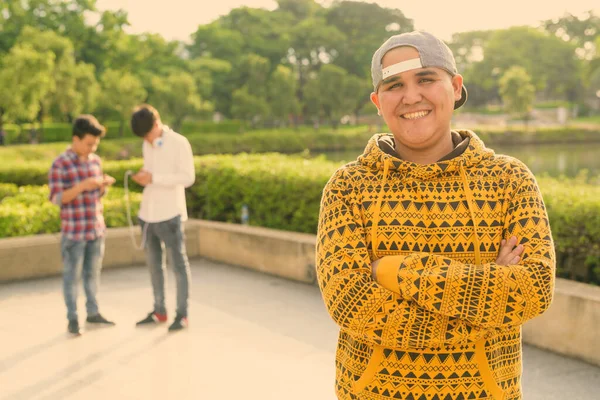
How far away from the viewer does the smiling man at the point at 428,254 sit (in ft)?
6.50

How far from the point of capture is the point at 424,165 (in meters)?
2.05

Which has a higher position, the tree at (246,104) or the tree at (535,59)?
the tree at (535,59)

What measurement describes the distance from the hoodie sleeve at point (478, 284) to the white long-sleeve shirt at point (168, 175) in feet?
13.2

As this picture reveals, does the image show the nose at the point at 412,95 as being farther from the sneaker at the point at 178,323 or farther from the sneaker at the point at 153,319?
the sneaker at the point at 153,319

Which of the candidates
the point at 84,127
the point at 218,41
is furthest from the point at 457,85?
the point at 218,41

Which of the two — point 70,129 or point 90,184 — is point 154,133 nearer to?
point 90,184

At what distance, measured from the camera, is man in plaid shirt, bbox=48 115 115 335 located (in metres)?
5.89

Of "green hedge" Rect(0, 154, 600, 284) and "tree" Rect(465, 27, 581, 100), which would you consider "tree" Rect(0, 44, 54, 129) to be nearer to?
"green hedge" Rect(0, 154, 600, 284)

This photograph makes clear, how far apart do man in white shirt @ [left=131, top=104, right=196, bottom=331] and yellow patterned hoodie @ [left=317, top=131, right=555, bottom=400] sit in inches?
153

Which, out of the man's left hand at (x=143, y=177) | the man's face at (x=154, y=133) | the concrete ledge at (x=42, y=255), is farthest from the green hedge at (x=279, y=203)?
the man's left hand at (x=143, y=177)

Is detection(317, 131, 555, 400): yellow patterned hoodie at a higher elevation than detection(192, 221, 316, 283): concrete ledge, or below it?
higher

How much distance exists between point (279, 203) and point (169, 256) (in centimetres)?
261

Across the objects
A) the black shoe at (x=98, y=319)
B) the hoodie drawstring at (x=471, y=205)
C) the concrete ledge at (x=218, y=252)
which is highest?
the hoodie drawstring at (x=471, y=205)

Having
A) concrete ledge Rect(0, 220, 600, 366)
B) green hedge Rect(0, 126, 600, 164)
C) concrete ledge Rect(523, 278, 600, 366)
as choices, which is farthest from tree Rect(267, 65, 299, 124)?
concrete ledge Rect(523, 278, 600, 366)
